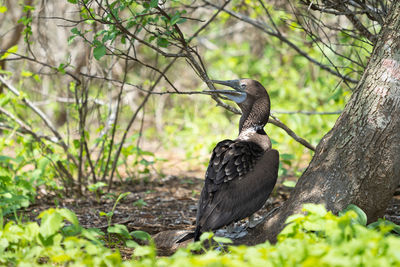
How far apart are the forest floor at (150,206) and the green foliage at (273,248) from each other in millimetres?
1398

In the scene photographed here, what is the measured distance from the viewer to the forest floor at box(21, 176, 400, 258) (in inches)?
212

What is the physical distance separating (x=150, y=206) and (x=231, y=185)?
6.69 ft

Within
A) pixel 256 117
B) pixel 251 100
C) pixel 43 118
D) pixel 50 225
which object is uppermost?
pixel 251 100

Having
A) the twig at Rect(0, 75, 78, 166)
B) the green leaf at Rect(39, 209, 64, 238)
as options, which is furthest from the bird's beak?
the green leaf at Rect(39, 209, 64, 238)

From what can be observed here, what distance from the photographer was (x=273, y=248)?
112 inches

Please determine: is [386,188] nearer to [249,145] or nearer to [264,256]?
[249,145]

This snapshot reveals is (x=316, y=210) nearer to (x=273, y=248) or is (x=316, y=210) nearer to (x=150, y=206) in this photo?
(x=273, y=248)

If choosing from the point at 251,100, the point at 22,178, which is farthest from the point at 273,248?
the point at 22,178

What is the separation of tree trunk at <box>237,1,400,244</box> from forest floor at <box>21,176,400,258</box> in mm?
1274

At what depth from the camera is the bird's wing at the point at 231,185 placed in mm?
4332

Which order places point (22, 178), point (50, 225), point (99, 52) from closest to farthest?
point (50, 225)
point (99, 52)
point (22, 178)

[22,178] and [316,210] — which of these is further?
[22,178]

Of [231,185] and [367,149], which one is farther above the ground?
[367,149]

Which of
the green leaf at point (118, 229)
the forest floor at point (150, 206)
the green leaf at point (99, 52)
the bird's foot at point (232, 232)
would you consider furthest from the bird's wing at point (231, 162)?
the green leaf at point (99, 52)
